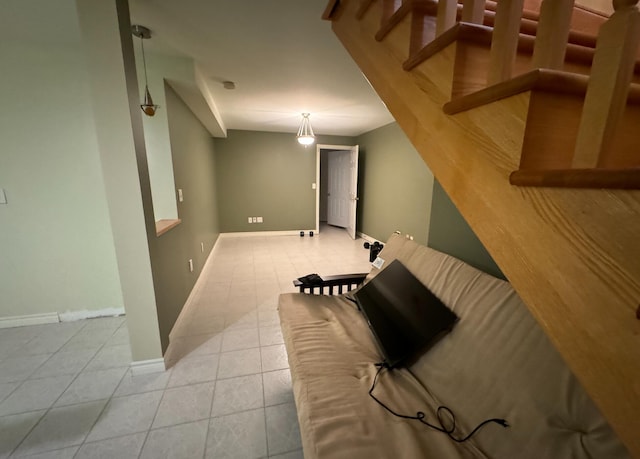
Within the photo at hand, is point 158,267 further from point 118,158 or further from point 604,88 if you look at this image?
point 604,88

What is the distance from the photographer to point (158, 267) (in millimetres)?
1653

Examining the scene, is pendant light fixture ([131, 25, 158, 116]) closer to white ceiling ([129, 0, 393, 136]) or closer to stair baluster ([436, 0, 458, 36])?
white ceiling ([129, 0, 393, 136])

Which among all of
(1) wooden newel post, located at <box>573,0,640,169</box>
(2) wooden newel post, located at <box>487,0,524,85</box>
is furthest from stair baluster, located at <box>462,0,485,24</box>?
(1) wooden newel post, located at <box>573,0,640,169</box>

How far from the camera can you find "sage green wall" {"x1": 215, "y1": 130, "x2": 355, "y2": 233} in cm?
507

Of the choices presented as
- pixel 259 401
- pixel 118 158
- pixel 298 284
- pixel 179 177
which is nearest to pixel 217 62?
pixel 179 177

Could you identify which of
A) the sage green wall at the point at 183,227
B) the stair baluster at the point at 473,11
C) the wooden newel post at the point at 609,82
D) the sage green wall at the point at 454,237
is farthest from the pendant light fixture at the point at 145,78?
the wooden newel post at the point at 609,82

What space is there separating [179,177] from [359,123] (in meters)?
3.19

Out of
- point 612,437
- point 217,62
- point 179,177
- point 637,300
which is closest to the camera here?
point 637,300

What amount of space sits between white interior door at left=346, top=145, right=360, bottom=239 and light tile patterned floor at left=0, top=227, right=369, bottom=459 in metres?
3.26

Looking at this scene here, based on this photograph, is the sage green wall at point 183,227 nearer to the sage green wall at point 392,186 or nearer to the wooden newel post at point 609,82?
the wooden newel post at point 609,82

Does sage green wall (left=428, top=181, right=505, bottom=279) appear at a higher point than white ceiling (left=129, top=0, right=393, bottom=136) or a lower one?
lower

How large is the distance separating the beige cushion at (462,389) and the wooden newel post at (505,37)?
874mm

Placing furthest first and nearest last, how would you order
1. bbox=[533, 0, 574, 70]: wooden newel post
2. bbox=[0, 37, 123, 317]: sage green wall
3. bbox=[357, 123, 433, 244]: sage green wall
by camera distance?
bbox=[357, 123, 433, 244]: sage green wall, bbox=[0, 37, 123, 317]: sage green wall, bbox=[533, 0, 574, 70]: wooden newel post

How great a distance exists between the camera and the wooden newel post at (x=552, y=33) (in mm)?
486
